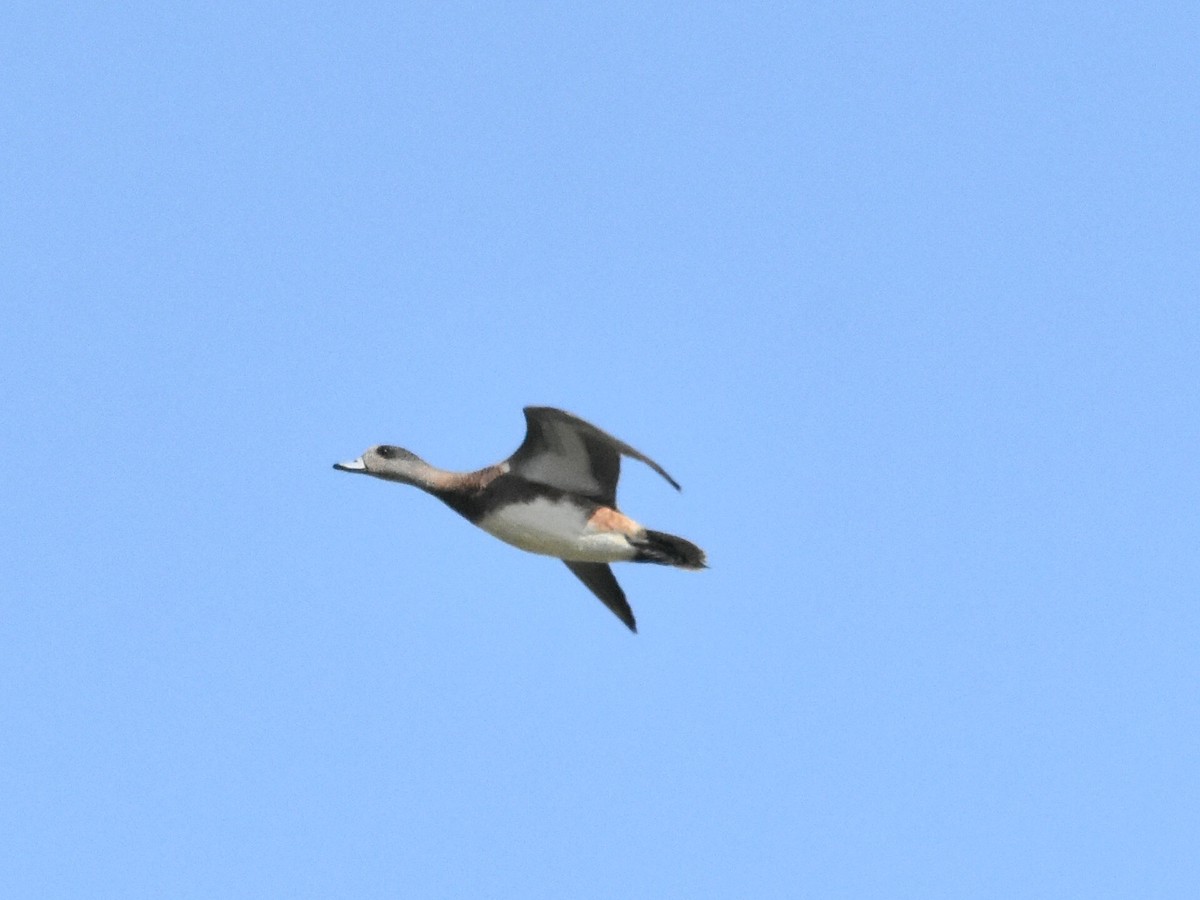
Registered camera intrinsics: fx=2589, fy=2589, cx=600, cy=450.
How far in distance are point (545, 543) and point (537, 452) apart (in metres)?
0.77

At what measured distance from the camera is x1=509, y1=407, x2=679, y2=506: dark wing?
20.2 metres

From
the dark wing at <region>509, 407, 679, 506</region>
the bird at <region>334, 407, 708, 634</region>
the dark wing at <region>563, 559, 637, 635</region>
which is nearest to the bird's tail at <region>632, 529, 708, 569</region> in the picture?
the bird at <region>334, 407, 708, 634</region>

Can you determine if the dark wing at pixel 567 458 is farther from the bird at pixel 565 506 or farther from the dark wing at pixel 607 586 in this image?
the dark wing at pixel 607 586

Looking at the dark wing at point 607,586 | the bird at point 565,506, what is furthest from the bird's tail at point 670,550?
the dark wing at point 607,586

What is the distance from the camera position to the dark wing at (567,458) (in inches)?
797

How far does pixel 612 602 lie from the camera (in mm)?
22344

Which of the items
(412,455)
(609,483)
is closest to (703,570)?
(609,483)

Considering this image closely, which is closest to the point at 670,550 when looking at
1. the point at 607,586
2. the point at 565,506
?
the point at 565,506

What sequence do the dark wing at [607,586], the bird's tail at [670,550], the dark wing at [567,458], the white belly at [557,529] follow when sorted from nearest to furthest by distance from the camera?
1. the dark wing at [567,458]
2. the bird's tail at [670,550]
3. the white belly at [557,529]
4. the dark wing at [607,586]

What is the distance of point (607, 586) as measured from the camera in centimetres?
2234

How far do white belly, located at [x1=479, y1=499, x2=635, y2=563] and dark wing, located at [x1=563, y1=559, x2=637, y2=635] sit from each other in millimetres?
1451

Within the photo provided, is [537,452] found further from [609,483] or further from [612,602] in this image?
[612,602]

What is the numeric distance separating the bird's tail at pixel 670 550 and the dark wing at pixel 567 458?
0.47 meters

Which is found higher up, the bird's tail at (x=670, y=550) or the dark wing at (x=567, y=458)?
the dark wing at (x=567, y=458)
